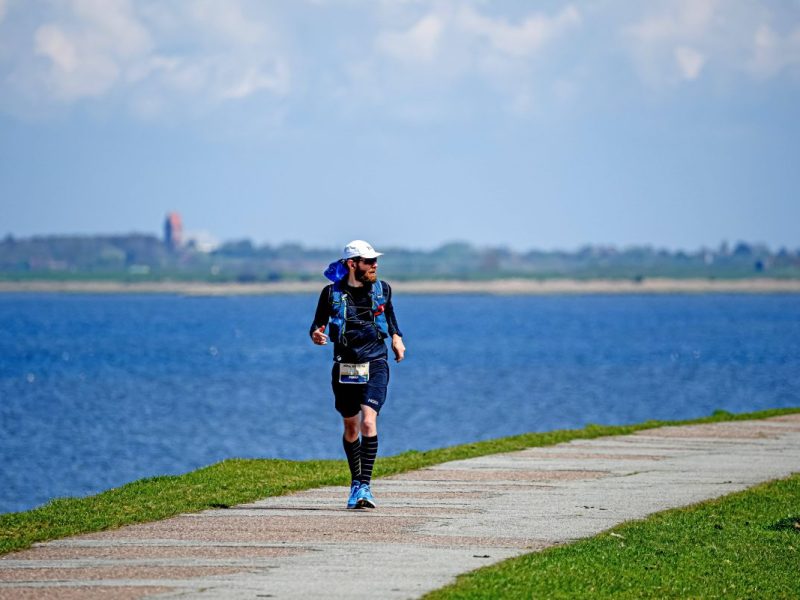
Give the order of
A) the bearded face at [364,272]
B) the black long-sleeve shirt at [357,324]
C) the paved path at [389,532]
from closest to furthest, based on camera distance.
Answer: the paved path at [389,532] → the bearded face at [364,272] → the black long-sleeve shirt at [357,324]

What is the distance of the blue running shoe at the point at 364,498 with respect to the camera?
43.3ft

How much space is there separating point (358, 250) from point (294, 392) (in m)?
49.1

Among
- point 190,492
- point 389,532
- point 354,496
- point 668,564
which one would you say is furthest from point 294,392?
point 668,564

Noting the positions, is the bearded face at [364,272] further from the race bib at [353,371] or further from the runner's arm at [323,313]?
the race bib at [353,371]

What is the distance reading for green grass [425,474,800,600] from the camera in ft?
32.7

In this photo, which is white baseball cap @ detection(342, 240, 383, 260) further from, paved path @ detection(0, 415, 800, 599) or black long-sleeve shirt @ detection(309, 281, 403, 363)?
paved path @ detection(0, 415, 800, 599)

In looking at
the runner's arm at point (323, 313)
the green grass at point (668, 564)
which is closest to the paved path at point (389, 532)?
the green grass at point (668, 564)

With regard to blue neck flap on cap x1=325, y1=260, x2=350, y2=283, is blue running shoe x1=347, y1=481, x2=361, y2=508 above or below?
below

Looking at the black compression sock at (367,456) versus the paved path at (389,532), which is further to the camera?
the black compression sock at (367,456)

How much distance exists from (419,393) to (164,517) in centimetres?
4747

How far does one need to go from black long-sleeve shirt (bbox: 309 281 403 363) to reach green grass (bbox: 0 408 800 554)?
1.69 meters

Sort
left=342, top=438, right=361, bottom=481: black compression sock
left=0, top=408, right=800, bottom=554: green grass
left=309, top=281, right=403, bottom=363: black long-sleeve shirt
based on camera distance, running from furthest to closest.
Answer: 1. left=342, top=438, right=361, bottom=481: black compression sock
2. left=309, top=281, right=403, bottom=363: black long-sleeve shirt
3. left=0, top=408, right=800, bottom=554: green grass

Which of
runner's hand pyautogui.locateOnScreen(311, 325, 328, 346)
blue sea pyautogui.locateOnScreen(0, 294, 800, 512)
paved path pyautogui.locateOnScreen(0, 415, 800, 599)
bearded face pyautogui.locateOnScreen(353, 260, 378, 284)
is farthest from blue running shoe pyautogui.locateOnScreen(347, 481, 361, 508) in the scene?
blue sea pyautogui.locateOnScreen(0, 294, 800, 512)

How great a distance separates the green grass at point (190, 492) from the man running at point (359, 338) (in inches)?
49.2
